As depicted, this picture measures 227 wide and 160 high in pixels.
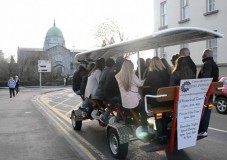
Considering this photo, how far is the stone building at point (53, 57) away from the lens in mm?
73250

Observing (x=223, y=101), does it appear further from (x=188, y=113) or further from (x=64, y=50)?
(x=64, y=50)

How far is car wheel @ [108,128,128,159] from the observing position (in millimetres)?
6887

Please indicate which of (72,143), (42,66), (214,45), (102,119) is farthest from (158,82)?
(42,66)

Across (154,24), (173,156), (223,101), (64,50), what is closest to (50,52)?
(64,50)

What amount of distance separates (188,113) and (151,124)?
132 cm

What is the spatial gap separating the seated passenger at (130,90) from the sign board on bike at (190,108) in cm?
94

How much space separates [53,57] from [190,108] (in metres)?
93.4

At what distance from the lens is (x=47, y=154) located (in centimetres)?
759

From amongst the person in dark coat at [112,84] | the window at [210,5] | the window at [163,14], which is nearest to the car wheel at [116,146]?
the person in dark coat at [112,84]

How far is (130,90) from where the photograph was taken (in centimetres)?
696

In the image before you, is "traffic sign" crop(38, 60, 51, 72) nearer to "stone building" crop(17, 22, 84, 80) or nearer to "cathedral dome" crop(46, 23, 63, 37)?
"stone building" crop(17, 22, 84, 80)

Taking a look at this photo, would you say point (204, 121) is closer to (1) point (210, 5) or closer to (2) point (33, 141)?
(2) point (33, 141)

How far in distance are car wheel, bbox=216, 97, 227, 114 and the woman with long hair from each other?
8062mm

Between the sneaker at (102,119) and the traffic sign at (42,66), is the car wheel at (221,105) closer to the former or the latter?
the sneaker at (102,119)
